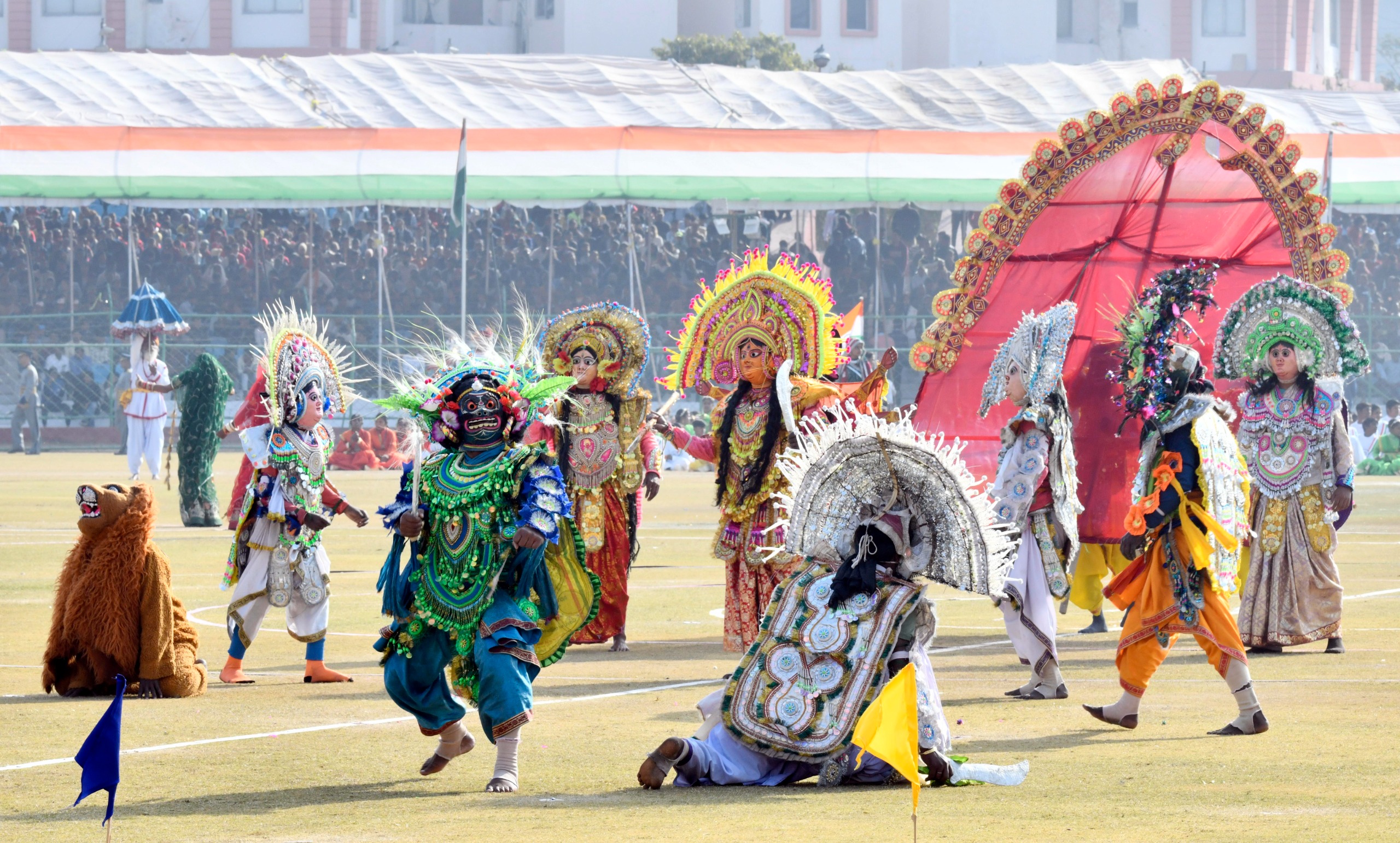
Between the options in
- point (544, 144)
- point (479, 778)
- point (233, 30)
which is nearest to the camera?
point (479, 778)

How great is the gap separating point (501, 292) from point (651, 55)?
32923mm

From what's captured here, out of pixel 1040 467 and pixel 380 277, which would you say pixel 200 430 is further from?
pixel 1040 467

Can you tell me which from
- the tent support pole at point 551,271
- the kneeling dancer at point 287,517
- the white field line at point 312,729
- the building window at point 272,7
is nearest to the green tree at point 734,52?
the building window at point 272,7

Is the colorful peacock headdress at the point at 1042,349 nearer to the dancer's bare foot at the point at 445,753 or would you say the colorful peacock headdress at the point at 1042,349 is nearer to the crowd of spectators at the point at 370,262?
the dancer's bare foot at the point at 445,753

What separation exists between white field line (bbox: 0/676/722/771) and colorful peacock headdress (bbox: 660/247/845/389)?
6.00 feet

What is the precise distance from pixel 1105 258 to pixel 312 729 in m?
7.91

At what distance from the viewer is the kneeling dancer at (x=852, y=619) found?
23.9 ft

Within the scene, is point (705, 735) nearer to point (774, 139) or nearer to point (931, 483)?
point (931, 483)

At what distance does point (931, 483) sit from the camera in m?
7.32

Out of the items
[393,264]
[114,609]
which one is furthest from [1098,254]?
[393,264]

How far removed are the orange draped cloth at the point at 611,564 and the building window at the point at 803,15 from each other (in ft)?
198

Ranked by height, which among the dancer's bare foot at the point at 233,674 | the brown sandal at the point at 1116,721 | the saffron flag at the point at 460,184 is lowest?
the dancer's bare foot at the point at 233,674

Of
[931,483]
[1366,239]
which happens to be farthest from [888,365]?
[1366,239]

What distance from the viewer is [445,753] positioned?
7.75 meters
